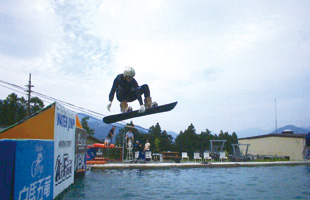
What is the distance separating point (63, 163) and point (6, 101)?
42581mm

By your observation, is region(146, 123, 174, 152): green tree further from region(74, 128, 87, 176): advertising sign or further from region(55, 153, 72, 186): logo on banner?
region(55, 153, 72, 186): logo on banner

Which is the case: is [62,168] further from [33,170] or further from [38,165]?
[33,170]

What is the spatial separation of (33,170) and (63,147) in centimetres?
306

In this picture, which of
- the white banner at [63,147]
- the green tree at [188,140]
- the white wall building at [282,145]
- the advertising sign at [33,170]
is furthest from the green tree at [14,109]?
the advertising sign at [33,170]

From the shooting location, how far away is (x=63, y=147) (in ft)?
26.9

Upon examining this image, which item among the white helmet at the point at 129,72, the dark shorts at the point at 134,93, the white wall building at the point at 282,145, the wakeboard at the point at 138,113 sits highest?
the white helmet at the point at 129,72

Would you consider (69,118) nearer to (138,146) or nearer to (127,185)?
(127,185)

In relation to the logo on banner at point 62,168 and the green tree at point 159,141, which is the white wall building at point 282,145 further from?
the logo on banner at point 62,168

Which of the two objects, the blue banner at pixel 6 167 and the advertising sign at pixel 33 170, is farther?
the advertising sign at pixel 33 170

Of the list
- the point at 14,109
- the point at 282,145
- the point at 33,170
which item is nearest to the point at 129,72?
the point at 33,170

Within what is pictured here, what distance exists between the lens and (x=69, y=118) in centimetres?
912

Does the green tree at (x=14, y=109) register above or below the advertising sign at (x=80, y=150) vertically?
above

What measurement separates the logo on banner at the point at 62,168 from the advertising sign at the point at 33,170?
0.70m

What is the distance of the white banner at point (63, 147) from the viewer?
24.2 feet
